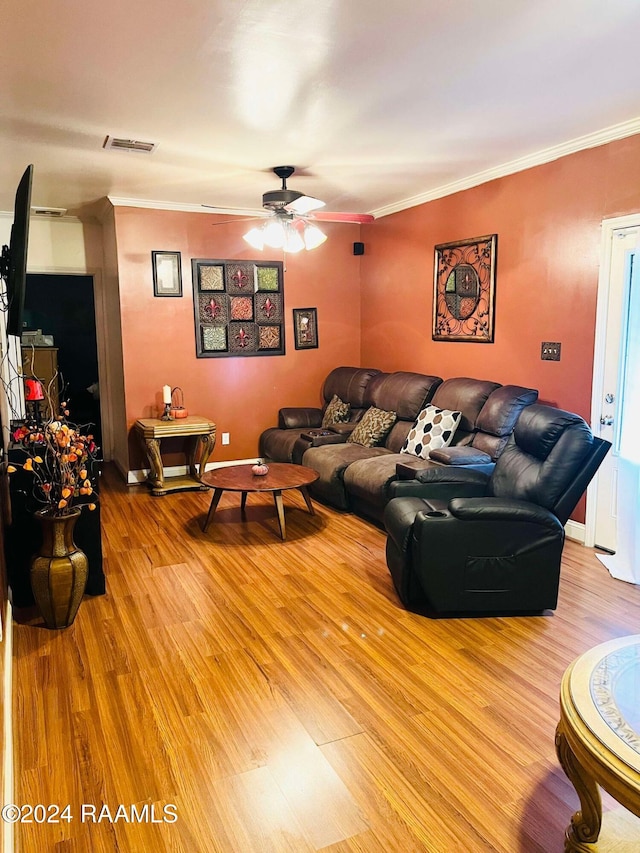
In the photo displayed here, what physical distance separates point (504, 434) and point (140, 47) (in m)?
3.07

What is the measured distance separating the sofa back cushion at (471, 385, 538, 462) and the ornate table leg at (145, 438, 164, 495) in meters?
2.75

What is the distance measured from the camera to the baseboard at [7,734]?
1725 millimetres

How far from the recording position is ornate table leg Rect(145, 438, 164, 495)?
5359mm

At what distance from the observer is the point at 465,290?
505 centimetres

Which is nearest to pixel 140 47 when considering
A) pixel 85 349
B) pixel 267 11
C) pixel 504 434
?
pixel 267 11

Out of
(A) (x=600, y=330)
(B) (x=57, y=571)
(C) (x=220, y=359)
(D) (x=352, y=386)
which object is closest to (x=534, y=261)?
(A) (x=600, y=330)

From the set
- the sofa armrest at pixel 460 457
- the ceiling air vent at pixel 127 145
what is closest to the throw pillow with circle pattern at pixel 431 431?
the sofa armrest at pixel 460 457

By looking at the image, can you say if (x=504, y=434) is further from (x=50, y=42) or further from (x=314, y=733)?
(x=50, y=42)

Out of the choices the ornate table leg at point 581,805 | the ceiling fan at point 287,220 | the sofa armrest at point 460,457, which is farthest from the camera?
the ceiling fan at point 287,220

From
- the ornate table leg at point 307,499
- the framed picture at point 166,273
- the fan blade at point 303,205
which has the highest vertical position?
the fan blade at point 303,205

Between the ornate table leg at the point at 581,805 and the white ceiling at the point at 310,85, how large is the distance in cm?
250

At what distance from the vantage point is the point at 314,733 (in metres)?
2.26

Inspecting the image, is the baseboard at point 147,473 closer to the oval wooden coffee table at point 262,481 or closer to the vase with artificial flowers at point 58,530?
the oval wooden coffee table at point 262,481

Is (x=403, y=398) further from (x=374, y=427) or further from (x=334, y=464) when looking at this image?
(x=334, y=464)
